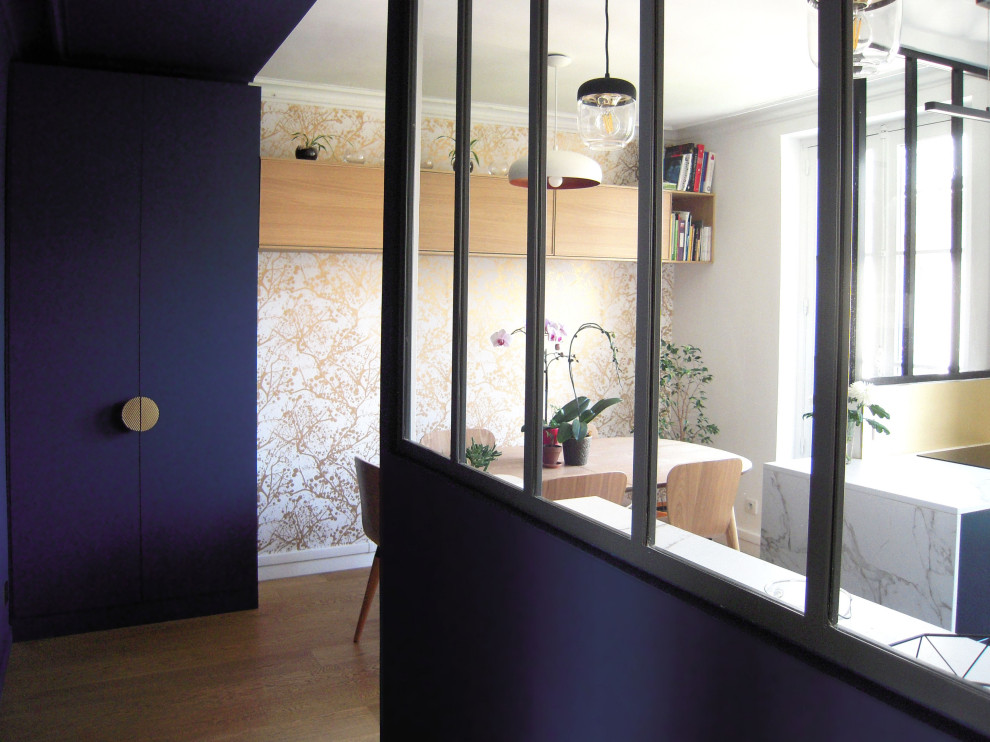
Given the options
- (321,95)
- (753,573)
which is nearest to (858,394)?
(753,573)

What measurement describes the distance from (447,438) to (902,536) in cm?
113

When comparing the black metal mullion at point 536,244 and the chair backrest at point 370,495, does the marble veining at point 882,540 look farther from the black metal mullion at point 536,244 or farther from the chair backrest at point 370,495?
the chair backrest at point 370,495

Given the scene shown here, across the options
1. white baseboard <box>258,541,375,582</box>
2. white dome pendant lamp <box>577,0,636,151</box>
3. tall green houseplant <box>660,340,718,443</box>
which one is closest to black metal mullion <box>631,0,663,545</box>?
tall green houseplant <box>660,340,718,443</box>

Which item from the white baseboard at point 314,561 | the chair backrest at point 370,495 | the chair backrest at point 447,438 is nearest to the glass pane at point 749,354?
the chair backrest at point 447,438

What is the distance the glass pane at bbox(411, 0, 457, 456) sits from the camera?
202 centimetres

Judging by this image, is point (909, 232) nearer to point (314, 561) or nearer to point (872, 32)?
point (872, 32)

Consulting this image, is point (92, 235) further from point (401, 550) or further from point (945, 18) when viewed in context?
point (945, 18)

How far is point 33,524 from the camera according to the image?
3.29 m

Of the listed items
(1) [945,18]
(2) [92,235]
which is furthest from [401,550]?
(2) [92,235]

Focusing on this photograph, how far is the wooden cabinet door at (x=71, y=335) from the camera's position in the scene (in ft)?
10.6

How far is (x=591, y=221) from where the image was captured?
438cm

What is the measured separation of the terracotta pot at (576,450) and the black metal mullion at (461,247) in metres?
0.25

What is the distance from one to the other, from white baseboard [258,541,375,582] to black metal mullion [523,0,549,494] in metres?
3.03

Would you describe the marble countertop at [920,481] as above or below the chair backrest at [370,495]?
above
